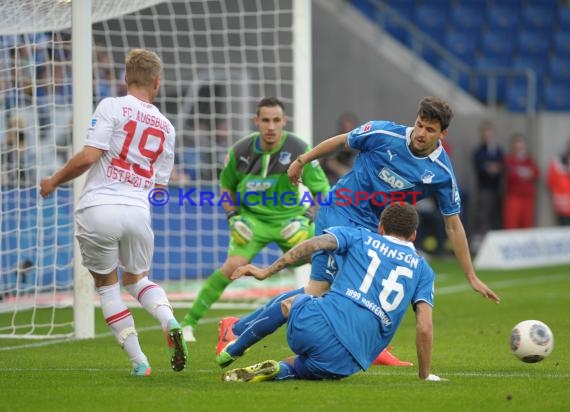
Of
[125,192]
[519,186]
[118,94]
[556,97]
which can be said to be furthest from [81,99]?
[556,97]

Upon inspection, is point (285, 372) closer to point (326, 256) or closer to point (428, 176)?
point (326, 256)

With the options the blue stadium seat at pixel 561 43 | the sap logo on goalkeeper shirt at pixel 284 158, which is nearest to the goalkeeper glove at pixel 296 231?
the sap logo on goalkeeper shirt at pixel 284 158

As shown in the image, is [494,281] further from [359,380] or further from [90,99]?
[359,380]

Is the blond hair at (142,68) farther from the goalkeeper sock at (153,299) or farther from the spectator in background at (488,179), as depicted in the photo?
the spectator in background at (488,179)

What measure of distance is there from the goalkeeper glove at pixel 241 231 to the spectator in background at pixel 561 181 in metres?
13.1

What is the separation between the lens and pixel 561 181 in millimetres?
22297

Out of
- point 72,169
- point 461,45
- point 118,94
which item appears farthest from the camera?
point 461,45

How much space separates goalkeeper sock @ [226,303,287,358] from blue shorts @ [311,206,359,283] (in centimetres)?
48

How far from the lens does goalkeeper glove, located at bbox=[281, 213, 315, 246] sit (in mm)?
10359

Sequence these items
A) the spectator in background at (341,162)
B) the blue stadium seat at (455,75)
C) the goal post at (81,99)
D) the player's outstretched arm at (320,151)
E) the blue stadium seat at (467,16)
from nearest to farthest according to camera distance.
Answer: the player's outstretched arm at (320,151) < the goal post at (81,99) < the spectator in background at (341,162) < the blue stadium seat at (455,75) < the blue stadium seat at (467,16)

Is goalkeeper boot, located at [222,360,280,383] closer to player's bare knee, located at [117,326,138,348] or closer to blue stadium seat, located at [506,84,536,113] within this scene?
player's bare knee, located at [117,326,138,348]

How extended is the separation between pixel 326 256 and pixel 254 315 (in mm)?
728

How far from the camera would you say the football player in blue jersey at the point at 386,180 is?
7.94 metres

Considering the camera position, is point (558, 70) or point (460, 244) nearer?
point (460, 244)
